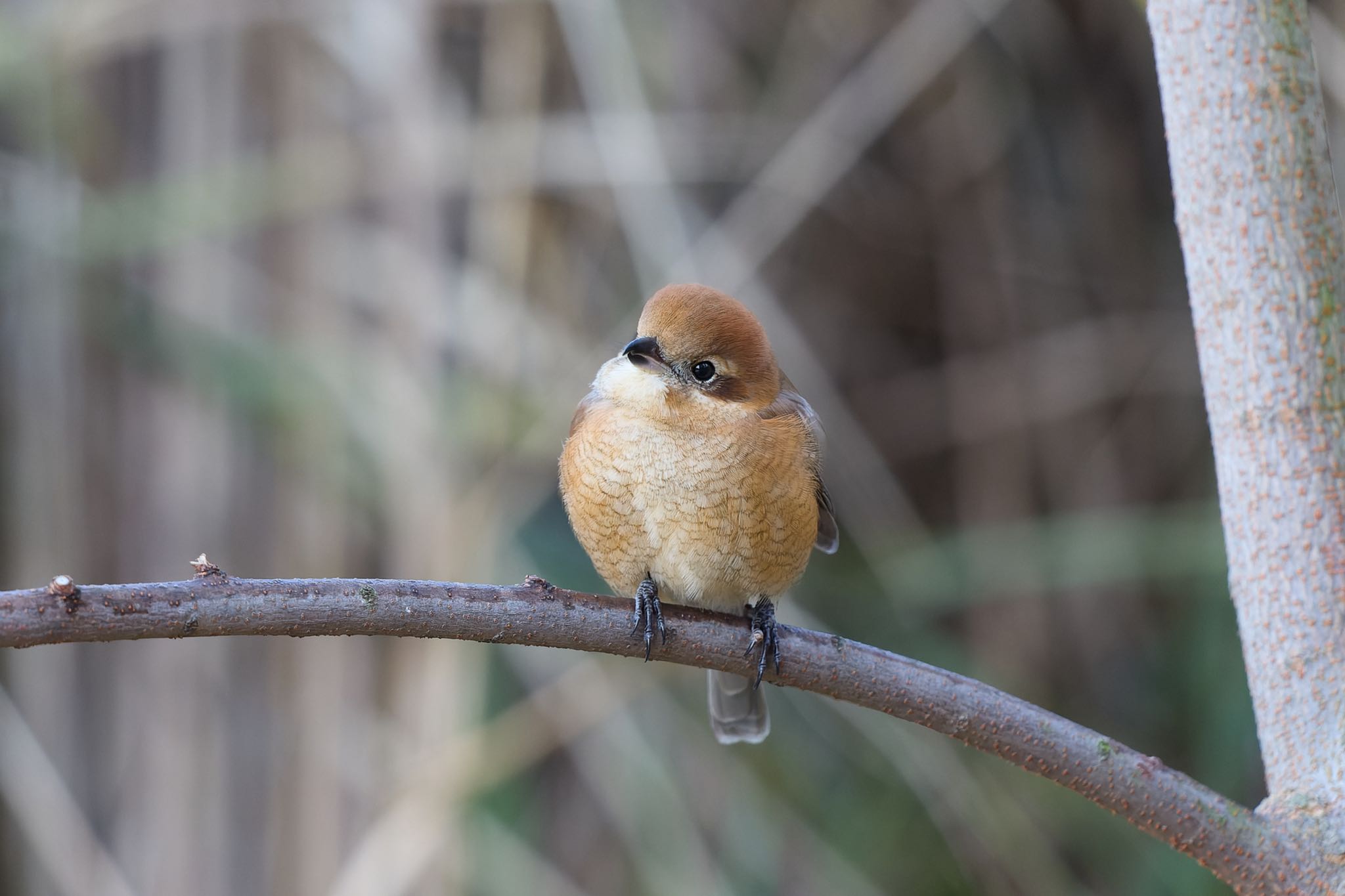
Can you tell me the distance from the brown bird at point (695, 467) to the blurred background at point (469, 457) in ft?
4.15

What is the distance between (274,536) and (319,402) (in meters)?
0.54

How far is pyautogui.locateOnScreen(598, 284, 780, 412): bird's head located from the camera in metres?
2.33

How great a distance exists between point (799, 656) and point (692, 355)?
0.68 m

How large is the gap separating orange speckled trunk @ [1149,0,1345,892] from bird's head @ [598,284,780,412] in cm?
84

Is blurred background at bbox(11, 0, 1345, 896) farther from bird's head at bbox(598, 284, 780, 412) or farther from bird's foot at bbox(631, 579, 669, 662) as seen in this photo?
bird's foot at bbox(631, 579, 669, 662)

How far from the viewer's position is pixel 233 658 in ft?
13.6

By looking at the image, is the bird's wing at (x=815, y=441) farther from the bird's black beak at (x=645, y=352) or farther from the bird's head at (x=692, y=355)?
the bird's black beak at (x=645, y=352)

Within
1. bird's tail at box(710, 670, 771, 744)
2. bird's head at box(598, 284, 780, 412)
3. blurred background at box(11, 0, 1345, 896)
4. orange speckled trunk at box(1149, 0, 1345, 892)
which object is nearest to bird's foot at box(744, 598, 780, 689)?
bird's head at box(598, 284, 780, 412)

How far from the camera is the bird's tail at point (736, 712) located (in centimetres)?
304

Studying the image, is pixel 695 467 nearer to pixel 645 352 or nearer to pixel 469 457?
pixel 645 352

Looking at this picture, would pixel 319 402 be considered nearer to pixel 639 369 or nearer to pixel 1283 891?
pixel 639 369

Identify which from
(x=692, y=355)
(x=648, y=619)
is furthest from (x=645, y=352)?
(x=648, y=619)

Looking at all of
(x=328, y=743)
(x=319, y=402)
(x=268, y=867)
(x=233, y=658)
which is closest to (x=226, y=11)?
(x=319, y=402)

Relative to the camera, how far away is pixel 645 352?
2338 millimetres
